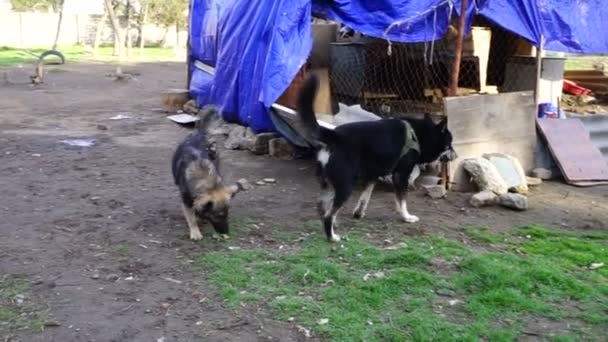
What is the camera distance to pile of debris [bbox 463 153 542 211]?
6.91 m

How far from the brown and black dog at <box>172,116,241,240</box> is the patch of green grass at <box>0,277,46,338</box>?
4.73 ft

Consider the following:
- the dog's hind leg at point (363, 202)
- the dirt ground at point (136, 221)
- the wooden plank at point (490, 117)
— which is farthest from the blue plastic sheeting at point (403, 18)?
the dog's hind leg at point (363, 202)

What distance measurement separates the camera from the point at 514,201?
684 centimetres

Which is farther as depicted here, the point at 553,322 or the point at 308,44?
the point at 308,44

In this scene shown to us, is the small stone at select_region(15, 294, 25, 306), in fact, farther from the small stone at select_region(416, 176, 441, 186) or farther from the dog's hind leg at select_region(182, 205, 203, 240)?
the small stone at select_region(416, 176, 441, 186)

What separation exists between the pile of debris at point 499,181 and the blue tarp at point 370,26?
59.7 inches

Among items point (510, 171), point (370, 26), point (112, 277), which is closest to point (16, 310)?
point (112, 277)

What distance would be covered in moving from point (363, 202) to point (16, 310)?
10.6ft

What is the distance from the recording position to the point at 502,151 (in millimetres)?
7977

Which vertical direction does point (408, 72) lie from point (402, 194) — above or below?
above

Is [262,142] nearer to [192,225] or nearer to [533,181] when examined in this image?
[533,181]

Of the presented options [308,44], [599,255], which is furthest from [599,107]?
[599,255]

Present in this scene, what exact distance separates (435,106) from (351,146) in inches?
177

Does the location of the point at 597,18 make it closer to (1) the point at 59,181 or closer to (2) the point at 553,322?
(2) the point at 553,322
